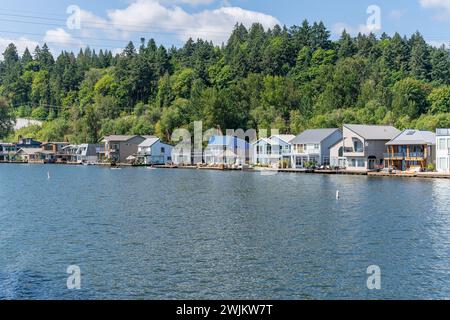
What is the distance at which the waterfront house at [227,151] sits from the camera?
95.8m

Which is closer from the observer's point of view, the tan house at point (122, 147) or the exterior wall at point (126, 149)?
the tan house at point (122, 147)

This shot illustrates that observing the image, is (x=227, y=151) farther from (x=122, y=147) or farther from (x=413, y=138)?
(x=413, y=138)

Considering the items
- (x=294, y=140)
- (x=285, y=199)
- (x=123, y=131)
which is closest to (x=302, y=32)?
(x=123, y=131)

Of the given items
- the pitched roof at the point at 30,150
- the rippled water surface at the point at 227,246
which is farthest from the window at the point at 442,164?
the pitched roof at the point at 30,150

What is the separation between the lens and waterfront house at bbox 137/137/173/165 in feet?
365

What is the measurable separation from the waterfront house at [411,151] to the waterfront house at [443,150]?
2123 millimetres

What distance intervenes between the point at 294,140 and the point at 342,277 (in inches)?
2641

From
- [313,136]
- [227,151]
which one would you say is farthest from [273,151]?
[227,151]

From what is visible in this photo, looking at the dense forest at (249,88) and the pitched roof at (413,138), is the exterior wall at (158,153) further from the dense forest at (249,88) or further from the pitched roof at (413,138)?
the pitched roof at (413,138)

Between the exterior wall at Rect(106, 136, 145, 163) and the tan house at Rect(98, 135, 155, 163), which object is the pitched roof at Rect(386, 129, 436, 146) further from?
the exterior wall at Rect(106, 136, 145, 163)

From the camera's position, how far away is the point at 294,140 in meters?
85.6

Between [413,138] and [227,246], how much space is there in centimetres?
5343
